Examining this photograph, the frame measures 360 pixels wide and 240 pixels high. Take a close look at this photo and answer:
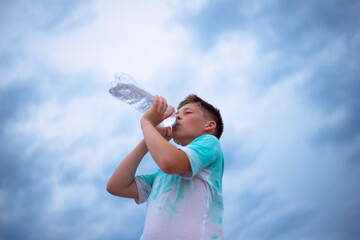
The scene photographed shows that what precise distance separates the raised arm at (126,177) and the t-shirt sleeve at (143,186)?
0.04 m

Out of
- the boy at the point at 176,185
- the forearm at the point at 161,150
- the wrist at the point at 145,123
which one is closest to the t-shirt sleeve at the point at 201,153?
the boy at the point at 176,185

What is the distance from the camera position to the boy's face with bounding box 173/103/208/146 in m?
2.99

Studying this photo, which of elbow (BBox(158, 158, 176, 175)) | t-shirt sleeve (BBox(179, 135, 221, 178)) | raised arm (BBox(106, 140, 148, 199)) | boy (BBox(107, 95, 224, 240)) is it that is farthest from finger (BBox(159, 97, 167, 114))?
elbow (BBox(158, 158, 176, 175))

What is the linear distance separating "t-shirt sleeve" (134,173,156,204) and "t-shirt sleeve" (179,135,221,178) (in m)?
0.78

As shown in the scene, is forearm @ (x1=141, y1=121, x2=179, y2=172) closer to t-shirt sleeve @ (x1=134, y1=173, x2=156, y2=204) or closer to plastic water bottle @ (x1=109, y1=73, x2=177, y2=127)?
t-shirt sleeve @ (x1=134, y1=173, x2=156, y2=204)

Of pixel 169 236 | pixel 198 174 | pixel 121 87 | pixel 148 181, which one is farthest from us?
pixel 121 87

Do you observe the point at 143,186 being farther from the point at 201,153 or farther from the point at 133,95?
the point at 133,95

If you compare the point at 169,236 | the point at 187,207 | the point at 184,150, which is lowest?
the point at 169,236

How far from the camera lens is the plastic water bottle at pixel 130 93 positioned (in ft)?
11.2

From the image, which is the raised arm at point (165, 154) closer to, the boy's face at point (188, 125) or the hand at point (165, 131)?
the hand at point (165, 131)

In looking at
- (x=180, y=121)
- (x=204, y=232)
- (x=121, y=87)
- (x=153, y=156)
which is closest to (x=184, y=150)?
(x=153, y=156)

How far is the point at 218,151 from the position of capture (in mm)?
2557

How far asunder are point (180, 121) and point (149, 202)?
913 millimetres

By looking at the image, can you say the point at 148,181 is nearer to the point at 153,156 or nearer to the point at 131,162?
the point at 131,162
